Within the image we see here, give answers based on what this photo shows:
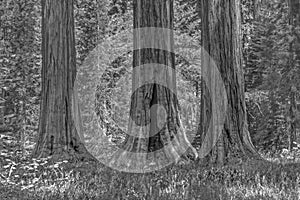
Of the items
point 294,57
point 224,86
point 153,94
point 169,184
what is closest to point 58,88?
point 153,94

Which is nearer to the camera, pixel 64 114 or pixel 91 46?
pixel 64 114

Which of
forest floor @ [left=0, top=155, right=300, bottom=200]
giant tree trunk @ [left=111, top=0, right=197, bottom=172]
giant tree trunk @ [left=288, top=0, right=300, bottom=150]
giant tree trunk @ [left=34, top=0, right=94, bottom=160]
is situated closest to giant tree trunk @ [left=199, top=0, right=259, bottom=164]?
forest floor @ [left=0, top=155, right=300, bottom=200]

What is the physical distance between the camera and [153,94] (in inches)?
370

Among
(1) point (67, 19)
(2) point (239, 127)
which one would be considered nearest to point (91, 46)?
(1) point (67, 19)

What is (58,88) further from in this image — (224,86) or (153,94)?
(224,86)

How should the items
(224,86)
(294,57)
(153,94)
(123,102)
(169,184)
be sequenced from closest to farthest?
(169,184)
(224,86)
(153,94)
(294,57)
(123,102)

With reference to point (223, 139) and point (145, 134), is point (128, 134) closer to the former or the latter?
point (145, 134)

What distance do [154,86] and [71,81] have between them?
86.8 inches

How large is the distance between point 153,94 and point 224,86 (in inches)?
73.2

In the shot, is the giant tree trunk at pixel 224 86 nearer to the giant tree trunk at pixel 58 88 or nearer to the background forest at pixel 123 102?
the background forest at pixel 123 102

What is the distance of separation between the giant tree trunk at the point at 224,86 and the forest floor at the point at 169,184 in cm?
60

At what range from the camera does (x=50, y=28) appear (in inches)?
415

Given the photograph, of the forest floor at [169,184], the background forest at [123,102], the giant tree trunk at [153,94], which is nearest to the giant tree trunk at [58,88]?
the background forest at [123,102]

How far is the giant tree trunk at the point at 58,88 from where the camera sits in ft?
33.1
